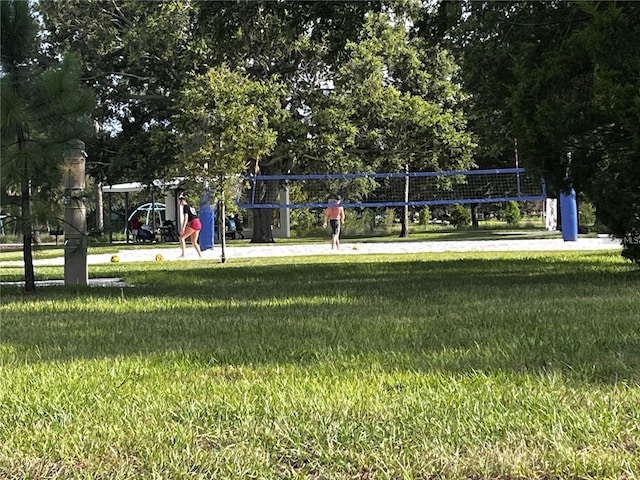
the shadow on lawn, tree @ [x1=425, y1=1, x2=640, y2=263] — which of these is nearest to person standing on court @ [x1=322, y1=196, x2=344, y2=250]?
the shadow on lawn

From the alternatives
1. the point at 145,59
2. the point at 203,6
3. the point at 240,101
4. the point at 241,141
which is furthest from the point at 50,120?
the point at 145,59

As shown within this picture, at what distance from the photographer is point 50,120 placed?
29.2 feet

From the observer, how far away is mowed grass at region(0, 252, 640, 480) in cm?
279

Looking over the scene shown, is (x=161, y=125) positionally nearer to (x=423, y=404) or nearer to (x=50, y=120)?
(x=50, y=120)

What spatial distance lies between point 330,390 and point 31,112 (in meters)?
6.48

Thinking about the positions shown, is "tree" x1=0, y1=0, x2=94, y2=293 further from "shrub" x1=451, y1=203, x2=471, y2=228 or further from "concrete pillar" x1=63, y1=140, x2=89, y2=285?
"shrub" x1=451, y1=203, x2=471, y2=228

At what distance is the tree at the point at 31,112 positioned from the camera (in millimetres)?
8633

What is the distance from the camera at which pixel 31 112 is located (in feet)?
28.9

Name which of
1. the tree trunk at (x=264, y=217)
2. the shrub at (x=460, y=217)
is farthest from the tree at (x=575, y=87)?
the shrub at (x=460, y=217)

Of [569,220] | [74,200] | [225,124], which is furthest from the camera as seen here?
[569,220]

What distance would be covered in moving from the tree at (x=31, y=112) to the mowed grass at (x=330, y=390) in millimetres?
1957

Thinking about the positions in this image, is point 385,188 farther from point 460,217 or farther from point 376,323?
point 376,323

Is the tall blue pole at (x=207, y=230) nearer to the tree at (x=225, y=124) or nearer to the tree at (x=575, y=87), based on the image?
the tree at (x=225, y=124)

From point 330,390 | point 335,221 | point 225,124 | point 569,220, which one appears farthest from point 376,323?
point 569,220
